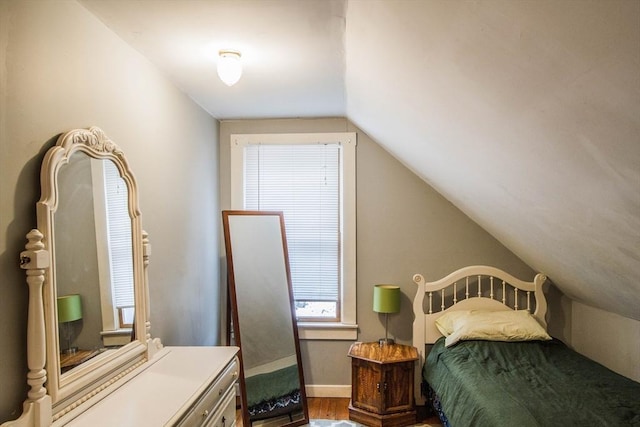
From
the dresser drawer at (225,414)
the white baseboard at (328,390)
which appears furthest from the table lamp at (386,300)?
the dresser drawer at (225,414)

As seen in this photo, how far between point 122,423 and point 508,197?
2.11 m

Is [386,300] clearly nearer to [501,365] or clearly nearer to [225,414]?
[501,365]

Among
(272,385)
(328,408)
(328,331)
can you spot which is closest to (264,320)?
(272,385)

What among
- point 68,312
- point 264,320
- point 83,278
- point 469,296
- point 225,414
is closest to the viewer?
point 68,312

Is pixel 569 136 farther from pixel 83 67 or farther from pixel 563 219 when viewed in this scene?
pixel 83 67

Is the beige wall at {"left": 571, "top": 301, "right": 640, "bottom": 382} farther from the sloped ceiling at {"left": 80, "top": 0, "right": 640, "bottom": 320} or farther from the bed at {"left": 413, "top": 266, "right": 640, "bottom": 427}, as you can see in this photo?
the bed at {"left": 413, "top": 266, "right": 640, "bottom": 427}

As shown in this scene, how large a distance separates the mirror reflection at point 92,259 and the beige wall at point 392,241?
2086 millimetres

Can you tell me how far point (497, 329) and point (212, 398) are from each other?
82.8 inches

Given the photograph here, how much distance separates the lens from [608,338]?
306cm

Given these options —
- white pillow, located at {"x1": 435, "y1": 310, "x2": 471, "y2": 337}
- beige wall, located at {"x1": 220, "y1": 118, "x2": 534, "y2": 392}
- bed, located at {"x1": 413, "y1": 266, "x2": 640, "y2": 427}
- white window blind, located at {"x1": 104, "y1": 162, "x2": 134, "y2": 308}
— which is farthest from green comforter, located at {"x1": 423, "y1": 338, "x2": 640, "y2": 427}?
white window blind, located at {"x1": 104, "y1": 162, "x2": 134, "y2": 308}

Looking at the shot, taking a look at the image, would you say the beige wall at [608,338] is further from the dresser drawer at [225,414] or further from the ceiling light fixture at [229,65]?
the ceiling light fixture at [229,65]

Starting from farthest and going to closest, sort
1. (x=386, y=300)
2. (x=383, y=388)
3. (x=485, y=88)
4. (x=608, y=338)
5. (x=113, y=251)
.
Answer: (x=386, y=300)
(x=383, y=388)
(x=608, y=338)
(x=113, y=251)
(x=485, y=88)

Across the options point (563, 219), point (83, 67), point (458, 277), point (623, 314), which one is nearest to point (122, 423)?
point (83, 67)

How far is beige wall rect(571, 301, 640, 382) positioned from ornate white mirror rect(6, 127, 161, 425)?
116 inches
